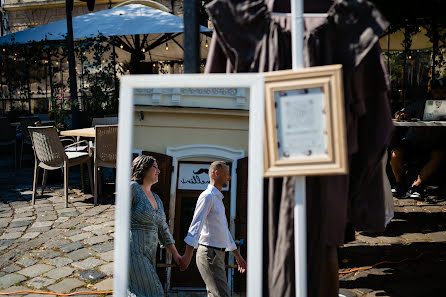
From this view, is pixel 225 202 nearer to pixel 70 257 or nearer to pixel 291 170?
pixel 291 170

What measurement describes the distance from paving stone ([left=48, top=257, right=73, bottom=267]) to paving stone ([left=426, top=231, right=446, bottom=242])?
3441 millimetres

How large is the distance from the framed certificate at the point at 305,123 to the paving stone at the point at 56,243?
3.28 meters

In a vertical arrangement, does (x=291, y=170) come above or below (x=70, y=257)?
above

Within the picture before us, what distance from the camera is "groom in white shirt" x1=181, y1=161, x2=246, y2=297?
2070mm

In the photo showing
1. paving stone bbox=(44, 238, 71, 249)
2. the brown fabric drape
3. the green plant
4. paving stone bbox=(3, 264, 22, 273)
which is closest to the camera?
the brown fabric drape

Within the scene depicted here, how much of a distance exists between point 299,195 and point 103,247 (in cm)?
301

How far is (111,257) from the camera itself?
13.3ft

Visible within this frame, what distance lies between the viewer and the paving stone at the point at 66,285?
340 cm

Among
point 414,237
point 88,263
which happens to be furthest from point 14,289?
point 414,237

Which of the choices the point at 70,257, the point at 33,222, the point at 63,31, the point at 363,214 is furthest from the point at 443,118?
the point at 63,31

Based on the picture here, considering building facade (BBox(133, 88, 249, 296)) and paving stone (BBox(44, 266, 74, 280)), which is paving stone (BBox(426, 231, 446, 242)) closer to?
building facade (BBox(133, 88, 249, 296))

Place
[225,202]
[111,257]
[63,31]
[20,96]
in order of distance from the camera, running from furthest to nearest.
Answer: [20,96] → [63,31] → [111,257] → [225,202]

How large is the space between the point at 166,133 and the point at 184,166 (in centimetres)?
18

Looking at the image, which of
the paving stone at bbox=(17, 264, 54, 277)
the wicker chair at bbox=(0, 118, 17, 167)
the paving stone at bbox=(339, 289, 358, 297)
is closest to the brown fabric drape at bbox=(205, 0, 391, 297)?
the paving stone at bbox=(339, 289, 358, 297)
